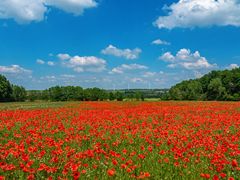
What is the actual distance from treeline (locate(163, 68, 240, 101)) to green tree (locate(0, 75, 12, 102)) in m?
49.7

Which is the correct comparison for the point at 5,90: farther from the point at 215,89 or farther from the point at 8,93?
the point at 215,89

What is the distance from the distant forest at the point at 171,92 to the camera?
82.7m

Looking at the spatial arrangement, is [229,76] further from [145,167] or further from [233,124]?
[145,167]

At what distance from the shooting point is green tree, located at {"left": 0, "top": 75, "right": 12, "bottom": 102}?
86625mm

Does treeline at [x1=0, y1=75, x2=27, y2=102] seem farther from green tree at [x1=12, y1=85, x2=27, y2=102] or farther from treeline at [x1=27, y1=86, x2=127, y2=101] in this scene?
treeline at [x1=27, y1=86, x2=127, y2=101]

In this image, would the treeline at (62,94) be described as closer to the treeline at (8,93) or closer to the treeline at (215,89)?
the treeline at (8,93)

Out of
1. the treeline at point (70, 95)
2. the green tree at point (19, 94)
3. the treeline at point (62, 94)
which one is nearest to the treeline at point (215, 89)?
the treeline at point (62, 94)

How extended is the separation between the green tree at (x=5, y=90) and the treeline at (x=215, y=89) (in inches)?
1956

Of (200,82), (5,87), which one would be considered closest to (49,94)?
(5,87)

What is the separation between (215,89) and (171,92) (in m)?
17.9

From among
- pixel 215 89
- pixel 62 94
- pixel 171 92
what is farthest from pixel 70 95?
pixel 215 89

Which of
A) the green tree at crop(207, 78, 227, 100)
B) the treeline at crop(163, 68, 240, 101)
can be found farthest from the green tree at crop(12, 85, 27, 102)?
the green tree at crop(207, 78, 227, 100)

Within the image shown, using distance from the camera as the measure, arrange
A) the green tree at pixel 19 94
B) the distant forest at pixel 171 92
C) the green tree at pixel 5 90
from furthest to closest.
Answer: the green tree at pixel 19 94 < the green tree at pixel 5 90 < the distant forest at pixel 171 92

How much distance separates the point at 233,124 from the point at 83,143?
793 centimetres
